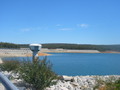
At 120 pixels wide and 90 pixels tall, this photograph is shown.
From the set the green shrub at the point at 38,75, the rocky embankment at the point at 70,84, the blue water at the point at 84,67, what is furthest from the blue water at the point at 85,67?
the green shrub at the point at 38,75

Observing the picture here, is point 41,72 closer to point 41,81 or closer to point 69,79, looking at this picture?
point 41,81

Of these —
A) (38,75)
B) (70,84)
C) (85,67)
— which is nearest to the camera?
(38,75)

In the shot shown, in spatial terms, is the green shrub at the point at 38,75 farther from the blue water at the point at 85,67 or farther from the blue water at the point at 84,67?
the blue water at the point at 85,67

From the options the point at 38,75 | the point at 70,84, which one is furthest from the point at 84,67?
the point at 38,75

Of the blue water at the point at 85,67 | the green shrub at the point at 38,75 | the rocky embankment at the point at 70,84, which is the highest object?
the green shrub at the point at 38,75

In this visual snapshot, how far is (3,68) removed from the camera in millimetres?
11859

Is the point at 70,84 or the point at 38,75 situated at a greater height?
the point at 38,75

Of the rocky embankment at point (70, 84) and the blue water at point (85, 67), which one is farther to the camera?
the blue water at point (85, 67)

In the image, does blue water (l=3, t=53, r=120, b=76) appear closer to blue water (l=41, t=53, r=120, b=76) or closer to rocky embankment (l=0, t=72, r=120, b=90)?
blue water (l=41, t=53, r=120, b=76)

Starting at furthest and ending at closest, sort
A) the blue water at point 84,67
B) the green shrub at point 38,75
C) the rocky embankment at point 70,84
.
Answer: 1. the blue water at point 84,67
2. the rocky embankment at point 70,84
3. the green shrub at point 38,75

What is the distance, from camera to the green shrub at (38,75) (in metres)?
6.87

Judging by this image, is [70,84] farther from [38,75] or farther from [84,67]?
[84,67]

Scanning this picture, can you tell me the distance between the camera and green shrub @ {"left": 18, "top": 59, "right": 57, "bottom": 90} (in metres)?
6.87

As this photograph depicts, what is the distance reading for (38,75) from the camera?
269 inches
